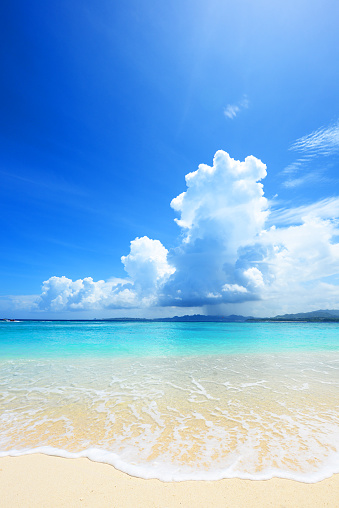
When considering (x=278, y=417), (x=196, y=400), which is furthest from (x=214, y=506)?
(x=196, y=400)

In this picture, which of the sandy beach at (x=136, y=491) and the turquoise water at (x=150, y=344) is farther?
the turquoise water at (x=150, y=344)

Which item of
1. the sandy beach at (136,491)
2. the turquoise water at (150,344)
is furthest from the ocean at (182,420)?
the turquoise water at (150,344)

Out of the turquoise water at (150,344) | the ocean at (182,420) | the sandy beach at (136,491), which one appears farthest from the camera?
the turquoise water at (150,344)

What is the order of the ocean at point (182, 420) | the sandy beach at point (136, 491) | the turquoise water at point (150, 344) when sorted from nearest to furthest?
the sandy beach at point (136, 491) < the ocean at point (182, 420) < the turquoise water at point (150, 344)

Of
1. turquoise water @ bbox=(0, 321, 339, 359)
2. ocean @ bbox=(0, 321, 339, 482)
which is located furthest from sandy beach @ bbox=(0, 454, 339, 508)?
turquoise water @ bbox=(0, 321, 339, 359)

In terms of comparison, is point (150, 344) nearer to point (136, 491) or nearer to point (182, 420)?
point (182, 420)

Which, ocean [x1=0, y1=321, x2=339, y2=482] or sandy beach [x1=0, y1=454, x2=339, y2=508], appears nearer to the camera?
sandy beach [x1=0, y1=454, x2=339, y2=508]

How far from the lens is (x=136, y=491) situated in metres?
4.00

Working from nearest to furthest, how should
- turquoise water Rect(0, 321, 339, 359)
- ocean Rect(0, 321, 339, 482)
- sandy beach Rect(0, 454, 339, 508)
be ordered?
sandy beach Rect(0, 454, 339, 508)
ocean Rect(0, 321, 339, 482)
turquoise water Rect(0, 321, 339, 359)

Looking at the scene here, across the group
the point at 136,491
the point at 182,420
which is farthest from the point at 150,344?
the point at 136,491

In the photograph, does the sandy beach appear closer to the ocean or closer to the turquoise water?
the ocean

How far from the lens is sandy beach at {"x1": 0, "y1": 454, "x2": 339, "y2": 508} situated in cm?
372

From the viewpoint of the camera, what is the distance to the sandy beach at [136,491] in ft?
12.2

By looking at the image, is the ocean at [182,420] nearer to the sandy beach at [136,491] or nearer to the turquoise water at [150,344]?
the sandy beach at [136,491]
